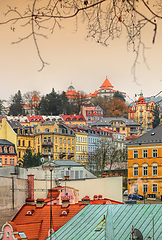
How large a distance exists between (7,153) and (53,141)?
9.07 m

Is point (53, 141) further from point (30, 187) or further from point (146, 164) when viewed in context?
point (30, 187)

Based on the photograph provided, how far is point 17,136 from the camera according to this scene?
9256 cm

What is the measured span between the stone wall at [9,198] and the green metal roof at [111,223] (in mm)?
7075

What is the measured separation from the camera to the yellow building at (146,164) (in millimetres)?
57219

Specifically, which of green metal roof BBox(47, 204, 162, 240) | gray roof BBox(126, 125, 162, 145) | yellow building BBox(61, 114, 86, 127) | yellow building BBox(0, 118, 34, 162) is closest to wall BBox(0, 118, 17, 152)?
yellow building BBox(0, 118, 34, 162)

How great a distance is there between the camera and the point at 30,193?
34.2 meters

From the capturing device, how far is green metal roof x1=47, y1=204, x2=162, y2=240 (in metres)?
19.3

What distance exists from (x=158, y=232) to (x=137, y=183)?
131ft

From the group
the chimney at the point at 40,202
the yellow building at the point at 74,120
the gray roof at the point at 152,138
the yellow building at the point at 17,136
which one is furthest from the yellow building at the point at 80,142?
the chimney at the point at 40,202

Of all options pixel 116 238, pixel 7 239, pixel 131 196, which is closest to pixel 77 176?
pixel 131 196

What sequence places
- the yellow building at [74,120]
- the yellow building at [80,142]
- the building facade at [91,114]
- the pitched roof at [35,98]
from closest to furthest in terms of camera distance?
1. the yellow building at [80,142]
2. the yellow building at [74,120]
3. the building facade at [91,114]
4. the pitched roof at [35,98]

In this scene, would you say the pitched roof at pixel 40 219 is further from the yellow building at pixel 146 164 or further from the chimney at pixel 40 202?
the yellow building at pixel 146 164

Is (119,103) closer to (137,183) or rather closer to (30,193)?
(137,183)

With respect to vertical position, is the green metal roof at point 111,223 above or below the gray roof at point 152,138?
below
